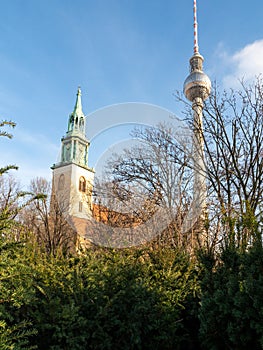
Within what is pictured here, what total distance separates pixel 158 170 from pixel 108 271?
8.52 m

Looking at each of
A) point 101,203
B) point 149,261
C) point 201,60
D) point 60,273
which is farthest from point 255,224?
point 201,60

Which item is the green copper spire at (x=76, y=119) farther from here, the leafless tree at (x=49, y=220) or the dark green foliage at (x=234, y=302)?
Answer: the dark green foliage at (x=234, y=302)

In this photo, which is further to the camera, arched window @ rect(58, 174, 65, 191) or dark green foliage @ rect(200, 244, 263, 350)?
arched window @ rect(58, 174, 65, 191)

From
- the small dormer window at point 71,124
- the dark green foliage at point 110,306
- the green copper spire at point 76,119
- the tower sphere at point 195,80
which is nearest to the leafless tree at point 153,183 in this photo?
the dark green foliage at point 110,306

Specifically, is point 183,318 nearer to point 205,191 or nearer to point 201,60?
point 205,191

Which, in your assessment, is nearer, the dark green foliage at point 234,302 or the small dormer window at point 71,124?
the dark green foliage at point 234,302

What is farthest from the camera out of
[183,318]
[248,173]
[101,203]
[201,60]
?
[201,60]

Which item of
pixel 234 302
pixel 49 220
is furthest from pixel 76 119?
pixel 234 302

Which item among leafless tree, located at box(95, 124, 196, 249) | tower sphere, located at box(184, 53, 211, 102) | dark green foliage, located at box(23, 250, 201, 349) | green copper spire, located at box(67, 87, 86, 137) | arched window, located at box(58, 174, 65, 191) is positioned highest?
green copper spire, located at box(67, 87, 86, 137)

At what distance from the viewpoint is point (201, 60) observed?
27672mm

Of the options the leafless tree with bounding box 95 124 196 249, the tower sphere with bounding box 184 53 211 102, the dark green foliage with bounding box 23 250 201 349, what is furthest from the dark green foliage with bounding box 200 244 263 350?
the tower sphere with bounding box 184 53 211 102

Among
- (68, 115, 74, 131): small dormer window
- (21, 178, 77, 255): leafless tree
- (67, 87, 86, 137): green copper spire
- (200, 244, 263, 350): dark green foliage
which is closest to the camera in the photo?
(200, 244, 263, 350): dark green foliage

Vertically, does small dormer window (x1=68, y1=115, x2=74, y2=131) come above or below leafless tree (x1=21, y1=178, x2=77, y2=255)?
above

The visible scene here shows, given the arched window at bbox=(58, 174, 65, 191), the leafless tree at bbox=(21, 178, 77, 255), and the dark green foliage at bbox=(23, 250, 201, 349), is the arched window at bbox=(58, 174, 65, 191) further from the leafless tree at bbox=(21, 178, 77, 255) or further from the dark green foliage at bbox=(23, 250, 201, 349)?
the dark green foliage at bbox=(23, 250, 201, 349)
